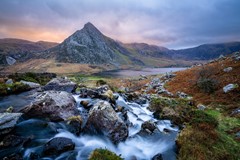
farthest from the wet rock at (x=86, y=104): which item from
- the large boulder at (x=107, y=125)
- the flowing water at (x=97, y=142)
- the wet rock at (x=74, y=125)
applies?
the flowing water at (x=97, y=142)

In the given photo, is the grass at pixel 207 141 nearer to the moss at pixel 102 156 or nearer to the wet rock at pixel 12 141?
the moss at pixel 102 156

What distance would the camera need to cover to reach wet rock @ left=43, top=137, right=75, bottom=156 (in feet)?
36.7

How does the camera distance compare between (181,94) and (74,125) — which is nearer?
(74,125)

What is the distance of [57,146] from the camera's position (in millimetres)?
11414

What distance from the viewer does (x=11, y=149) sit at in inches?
447

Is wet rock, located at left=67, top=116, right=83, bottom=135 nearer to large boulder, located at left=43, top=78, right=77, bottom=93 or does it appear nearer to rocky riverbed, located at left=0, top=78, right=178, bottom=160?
rocky riverbed, located at left=0, top=78, right=178, bottom=160

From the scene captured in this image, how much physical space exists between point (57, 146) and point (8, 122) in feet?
15.8

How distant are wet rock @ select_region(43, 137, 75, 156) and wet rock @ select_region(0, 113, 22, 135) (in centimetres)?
347

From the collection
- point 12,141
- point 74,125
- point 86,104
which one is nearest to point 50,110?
point 74,125

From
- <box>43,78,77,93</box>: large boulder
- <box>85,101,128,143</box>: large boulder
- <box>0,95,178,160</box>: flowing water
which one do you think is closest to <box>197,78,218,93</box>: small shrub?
<box>0,95,178,160</box>: flowing water

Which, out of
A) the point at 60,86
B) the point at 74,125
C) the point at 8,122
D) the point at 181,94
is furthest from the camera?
the point at 181,94

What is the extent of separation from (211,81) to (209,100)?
487 centimetres

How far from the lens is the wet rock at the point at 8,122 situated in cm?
1244

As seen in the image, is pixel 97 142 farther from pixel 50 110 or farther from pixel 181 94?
pixel 181 94
